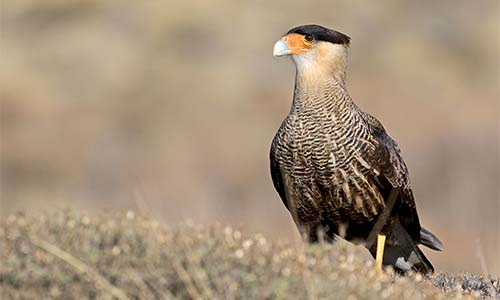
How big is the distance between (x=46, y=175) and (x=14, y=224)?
13667 mm

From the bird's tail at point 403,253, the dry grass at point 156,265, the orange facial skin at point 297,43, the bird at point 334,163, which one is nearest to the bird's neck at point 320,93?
the bird at point 334,163

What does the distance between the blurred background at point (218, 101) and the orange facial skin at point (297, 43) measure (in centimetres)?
140

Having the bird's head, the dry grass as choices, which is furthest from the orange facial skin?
the dry grass

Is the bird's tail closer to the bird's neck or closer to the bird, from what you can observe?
the bird

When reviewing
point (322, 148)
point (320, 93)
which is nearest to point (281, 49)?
point (320, 93)

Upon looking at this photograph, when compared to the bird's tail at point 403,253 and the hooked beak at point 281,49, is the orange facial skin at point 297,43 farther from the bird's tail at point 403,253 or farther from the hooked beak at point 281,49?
the bird's tail at point 403,253

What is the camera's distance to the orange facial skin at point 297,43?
298 inches

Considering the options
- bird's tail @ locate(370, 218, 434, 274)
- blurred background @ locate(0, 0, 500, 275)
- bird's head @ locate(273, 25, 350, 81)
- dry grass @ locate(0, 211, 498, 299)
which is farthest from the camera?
blurred background @ locate(0, 0, 500, 275)

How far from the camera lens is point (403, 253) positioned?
7965 millimetres

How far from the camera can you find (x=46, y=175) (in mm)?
18547

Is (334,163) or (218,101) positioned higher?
(334,163)

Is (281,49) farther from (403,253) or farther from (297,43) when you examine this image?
(403,253)

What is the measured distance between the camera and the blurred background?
53.7 feet

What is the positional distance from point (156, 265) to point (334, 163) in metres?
2.56
